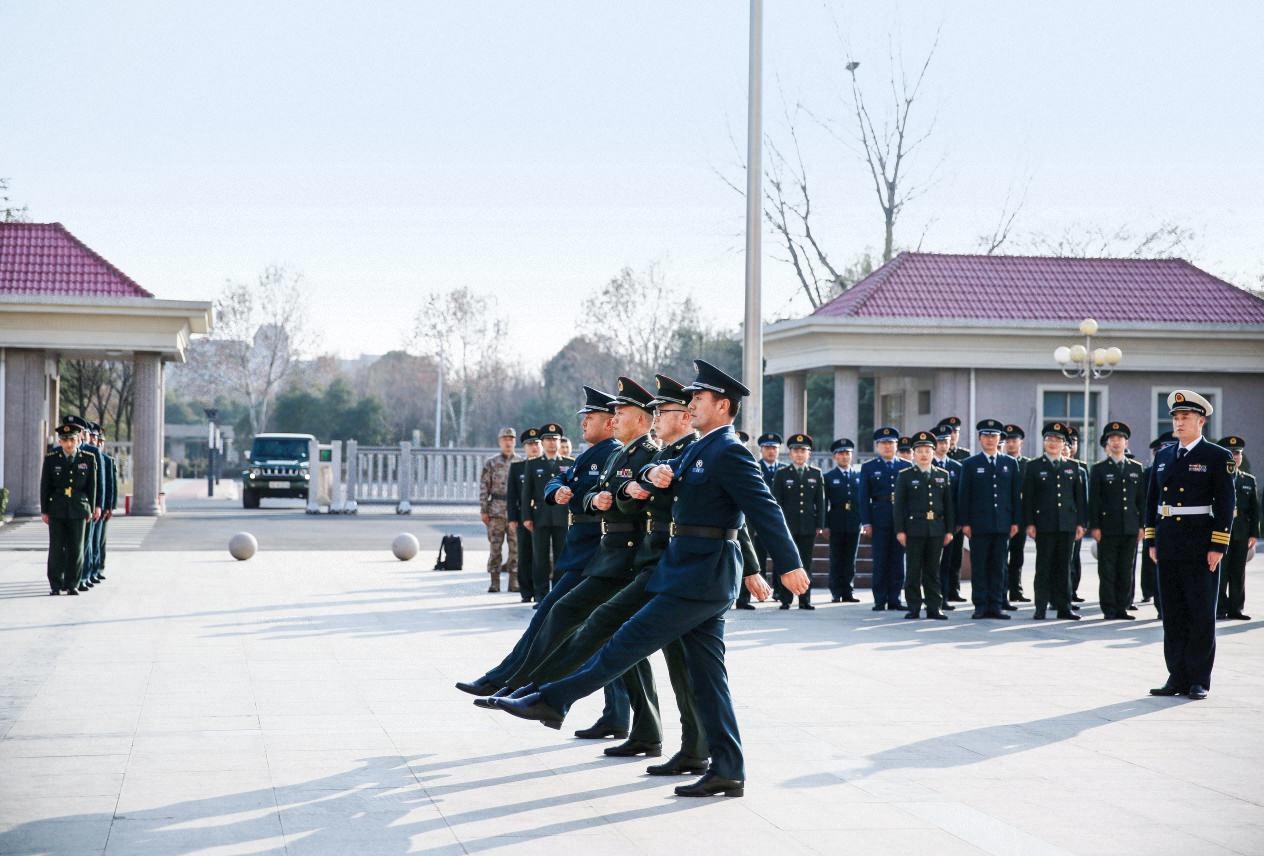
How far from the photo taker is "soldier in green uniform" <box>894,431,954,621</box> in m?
16.2

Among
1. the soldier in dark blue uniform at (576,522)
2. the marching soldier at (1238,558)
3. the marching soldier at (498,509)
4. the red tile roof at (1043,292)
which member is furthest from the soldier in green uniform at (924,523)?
the red tile roof at (1043,292)

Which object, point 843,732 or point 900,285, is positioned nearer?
point 843,732

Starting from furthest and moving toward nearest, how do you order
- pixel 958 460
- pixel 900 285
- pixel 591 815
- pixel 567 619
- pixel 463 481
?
pixel 463 481, pixel 900 285, pixel 958 460, pixel 567 619, pixel 591 815

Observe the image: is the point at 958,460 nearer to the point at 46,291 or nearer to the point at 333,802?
the point at 333,802

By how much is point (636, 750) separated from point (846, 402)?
24.2 metres

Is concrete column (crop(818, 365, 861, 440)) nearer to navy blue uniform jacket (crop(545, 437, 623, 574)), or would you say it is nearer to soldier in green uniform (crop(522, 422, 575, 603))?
soldier in green uniform (crop(522, 422, 575, 603))

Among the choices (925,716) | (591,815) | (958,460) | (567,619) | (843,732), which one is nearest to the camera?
(591,815)

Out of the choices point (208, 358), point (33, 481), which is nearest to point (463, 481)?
point (33, 481)

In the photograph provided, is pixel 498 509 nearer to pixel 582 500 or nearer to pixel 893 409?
pixel 582 500

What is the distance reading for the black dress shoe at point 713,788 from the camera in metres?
7.00

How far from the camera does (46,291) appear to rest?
3275 centimetres

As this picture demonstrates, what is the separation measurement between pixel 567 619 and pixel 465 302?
57.9 meters

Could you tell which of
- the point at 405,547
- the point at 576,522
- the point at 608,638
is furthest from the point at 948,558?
the point at 608,638

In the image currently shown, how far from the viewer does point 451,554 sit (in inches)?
865
